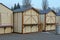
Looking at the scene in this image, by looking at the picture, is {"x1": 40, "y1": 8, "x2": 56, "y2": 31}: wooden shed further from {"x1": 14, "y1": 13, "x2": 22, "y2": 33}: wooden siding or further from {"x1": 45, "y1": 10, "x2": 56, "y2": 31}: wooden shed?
{"x1": 14, "y1": 13, "x2": 22, "y2": 33}: wooden siding

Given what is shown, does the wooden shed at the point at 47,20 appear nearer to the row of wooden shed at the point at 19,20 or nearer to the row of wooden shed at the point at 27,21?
the row of wooden shed at the point at 27,21

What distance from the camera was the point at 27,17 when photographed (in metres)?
22.8

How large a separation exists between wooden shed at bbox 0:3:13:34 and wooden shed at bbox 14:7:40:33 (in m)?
0.66

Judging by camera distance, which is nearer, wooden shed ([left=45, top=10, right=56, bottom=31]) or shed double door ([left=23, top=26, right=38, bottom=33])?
shed double door ([left=23, top=26, right=38, bottom=33])

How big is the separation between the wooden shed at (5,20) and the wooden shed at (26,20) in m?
0.66

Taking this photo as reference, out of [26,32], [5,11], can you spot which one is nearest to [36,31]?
[26,32]

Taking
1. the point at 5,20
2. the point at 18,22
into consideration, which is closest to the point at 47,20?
the point at 18,22

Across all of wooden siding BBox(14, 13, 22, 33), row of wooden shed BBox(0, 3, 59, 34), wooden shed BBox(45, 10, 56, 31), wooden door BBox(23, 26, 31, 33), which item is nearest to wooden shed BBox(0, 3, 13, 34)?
row of wooden shed BBox(0, 3, 59, 34)

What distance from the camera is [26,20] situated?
22719mm

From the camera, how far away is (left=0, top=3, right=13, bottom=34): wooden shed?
22.2m

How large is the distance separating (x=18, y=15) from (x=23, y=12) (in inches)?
36.8

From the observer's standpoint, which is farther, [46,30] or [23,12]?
[46,30]

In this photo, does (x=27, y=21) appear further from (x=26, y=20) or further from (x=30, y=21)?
(x=30, y=21)

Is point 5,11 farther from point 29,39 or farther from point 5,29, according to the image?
point 29,39
